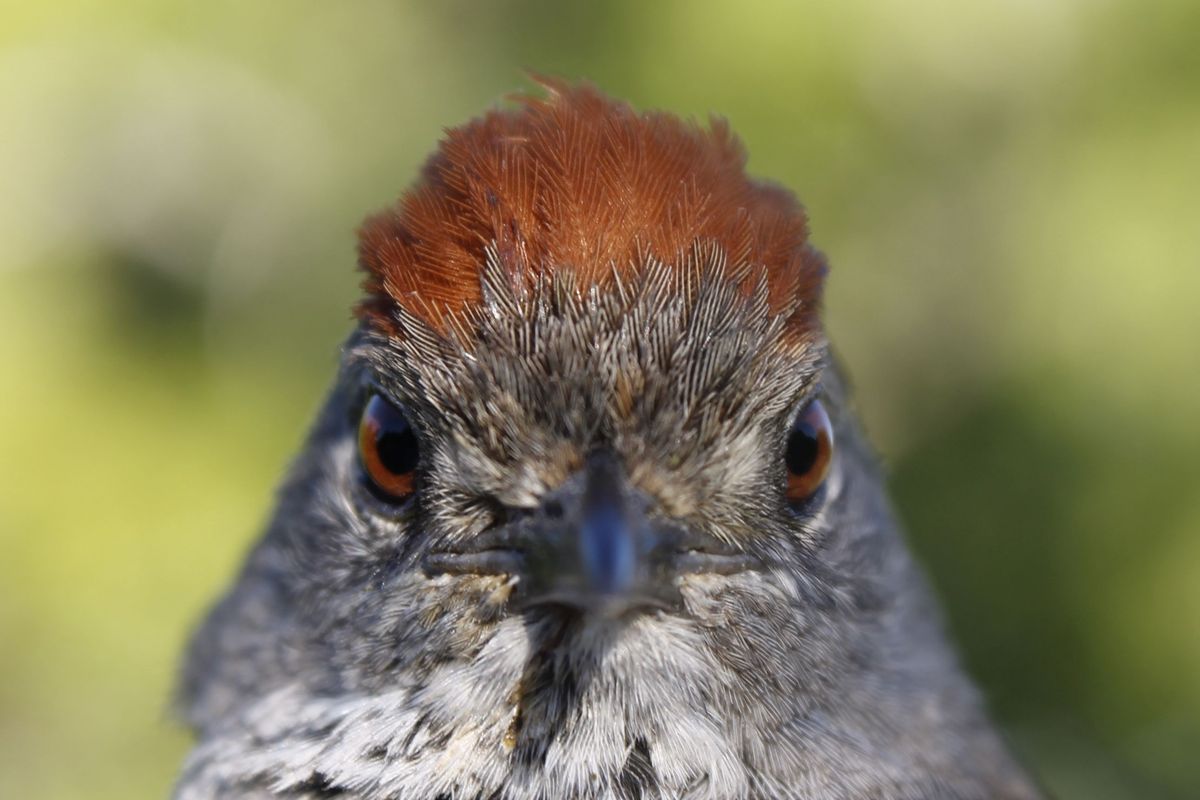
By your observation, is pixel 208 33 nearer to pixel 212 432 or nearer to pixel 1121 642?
pixel 212 432

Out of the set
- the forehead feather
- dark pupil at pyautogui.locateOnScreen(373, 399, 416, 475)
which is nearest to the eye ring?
the forehead feather

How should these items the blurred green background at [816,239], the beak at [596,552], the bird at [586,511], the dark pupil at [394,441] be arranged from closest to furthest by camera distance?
the beak at [596,552], the bird at [586,511], the dark pupil at [394,441], the blurred green background at [816,239]

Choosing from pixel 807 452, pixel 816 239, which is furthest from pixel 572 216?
pixel 816 239

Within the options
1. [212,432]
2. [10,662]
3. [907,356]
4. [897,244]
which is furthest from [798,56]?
[10,662]

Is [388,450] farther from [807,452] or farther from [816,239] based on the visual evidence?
[816,239]

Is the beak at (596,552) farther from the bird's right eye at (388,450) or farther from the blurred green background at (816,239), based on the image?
the blurred green background at (816,239)

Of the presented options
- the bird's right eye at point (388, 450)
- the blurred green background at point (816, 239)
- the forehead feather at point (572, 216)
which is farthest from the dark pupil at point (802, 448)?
the blurred green background at point (816, 239)
